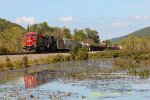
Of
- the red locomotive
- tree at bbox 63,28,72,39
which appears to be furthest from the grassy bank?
tree at bbox 63,28,72,39

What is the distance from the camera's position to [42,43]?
244 feet

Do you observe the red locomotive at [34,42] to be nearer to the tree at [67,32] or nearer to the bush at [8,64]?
the bush at [8,64]

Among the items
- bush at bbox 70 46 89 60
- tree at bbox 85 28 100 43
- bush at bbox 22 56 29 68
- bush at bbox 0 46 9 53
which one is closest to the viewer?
bush at bbox 22 56 29 68

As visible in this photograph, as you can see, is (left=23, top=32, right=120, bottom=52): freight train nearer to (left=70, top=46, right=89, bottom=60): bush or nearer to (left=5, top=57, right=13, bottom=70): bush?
(left=70, top=46, right=89, bottom=60): bush

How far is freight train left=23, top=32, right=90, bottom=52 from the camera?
70.1m

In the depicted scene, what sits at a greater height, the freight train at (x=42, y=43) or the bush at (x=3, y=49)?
the freight train at (x=42, y=43)

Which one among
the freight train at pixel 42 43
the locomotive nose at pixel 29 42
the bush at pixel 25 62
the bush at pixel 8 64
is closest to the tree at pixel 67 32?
the freight train at pixel 42 43

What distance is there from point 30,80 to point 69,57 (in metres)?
37.5

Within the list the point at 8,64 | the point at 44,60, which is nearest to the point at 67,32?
the point at 44,60

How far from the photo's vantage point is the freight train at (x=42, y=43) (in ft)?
230

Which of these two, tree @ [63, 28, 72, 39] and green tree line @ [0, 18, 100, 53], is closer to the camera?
green tree line @ [0, 18, 100, 53]

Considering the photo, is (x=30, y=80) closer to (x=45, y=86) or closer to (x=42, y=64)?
(x=45, y=86)

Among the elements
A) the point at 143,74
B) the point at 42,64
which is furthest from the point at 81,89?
the point at 42,64

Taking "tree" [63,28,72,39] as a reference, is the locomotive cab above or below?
below
